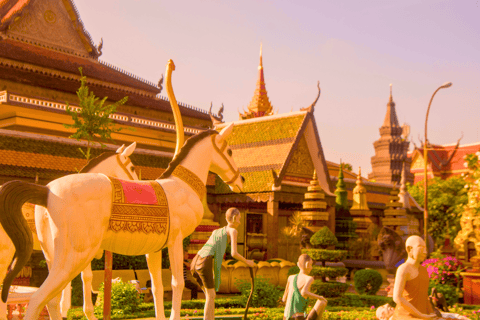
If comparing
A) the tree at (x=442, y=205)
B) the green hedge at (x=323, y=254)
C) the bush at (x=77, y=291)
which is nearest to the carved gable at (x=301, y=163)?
the green hedge at (x=323, y=254)

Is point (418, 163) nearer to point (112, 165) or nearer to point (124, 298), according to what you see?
point (124, 298)

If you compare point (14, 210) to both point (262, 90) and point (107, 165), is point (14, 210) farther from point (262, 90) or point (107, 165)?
point (262, 90)

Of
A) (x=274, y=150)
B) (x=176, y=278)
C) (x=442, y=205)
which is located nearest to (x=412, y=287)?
(x=176, y=278)

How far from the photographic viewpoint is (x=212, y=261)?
7391 millimetres

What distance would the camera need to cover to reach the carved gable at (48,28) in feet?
81.8

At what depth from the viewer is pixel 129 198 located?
20.0 ft

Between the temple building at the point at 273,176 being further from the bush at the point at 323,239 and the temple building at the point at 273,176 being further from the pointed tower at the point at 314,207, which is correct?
the bush at the point at 323,239

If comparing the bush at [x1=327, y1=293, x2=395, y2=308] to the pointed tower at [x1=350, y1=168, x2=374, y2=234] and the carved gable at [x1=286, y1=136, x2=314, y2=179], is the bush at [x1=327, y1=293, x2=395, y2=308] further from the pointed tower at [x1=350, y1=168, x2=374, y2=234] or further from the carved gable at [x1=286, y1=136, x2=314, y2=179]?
the pointed tower at [x1=350, y1=168, x2=374, y2=234]

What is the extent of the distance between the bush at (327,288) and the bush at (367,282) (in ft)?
5.33

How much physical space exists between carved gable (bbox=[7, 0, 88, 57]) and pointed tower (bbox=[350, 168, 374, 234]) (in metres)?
16.1

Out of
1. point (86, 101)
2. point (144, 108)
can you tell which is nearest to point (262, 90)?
point (144, 108)

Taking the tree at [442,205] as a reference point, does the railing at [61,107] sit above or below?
above

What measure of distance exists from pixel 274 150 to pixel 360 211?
672 centimetres

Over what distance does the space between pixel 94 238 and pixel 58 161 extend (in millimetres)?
12627
